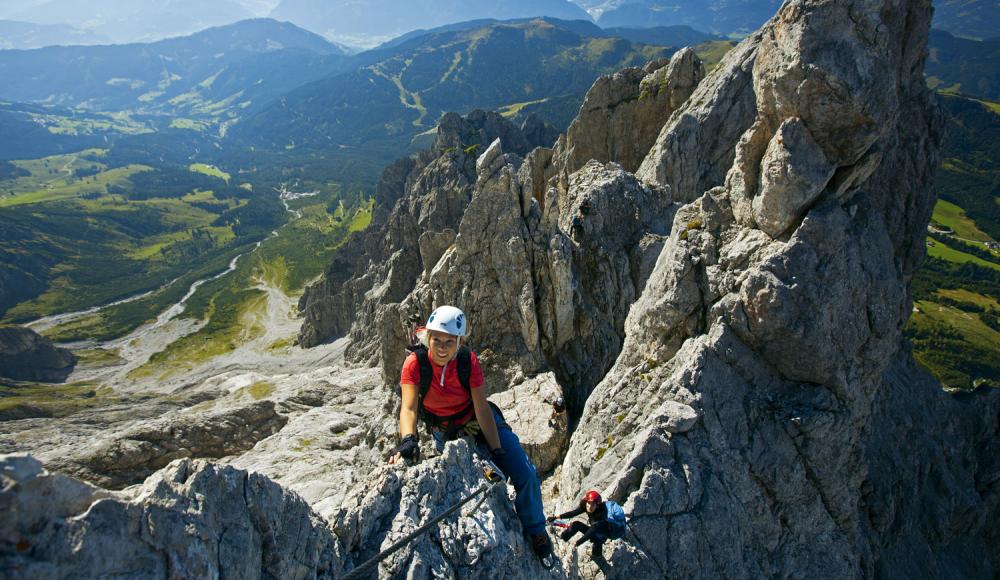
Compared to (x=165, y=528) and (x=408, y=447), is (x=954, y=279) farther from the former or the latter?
(x=165, y=528)

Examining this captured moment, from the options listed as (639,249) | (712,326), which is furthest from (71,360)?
(712,326)

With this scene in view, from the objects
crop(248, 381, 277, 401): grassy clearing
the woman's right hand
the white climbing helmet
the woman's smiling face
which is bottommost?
crop(248, 381, 277, 401): grassy clearing

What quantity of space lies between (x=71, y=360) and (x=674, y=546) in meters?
197

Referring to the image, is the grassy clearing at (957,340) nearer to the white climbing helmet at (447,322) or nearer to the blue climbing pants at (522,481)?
the blue climbing pants at (522,481)

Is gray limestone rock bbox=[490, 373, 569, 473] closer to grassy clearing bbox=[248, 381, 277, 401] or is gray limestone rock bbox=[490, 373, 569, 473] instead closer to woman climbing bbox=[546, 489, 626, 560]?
woman climbing bbox=[546, 489, 626, 560]

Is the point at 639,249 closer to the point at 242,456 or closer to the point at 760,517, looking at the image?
the point at 760,517

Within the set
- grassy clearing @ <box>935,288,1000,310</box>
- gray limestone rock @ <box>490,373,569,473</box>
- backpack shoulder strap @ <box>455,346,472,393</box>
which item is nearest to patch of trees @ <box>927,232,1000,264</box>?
grassy clearing @ <box>935,288,1000,310</box>

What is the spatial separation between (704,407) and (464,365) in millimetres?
8909

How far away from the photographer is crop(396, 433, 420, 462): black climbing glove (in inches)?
425

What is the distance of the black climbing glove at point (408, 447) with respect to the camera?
35.4ft

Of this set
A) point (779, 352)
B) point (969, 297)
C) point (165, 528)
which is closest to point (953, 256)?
point (969, 297)

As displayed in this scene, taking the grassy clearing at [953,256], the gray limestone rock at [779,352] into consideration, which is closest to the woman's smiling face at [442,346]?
the gray limestone rock at [779,352]

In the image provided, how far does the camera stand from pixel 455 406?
12.6 m

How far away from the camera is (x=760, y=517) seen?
15.8 meters
